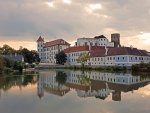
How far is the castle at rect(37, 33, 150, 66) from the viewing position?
256 ft

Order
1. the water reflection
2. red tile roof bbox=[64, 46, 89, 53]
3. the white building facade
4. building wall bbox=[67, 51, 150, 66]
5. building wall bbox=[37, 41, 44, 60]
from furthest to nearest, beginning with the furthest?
building wall bbox=[37, 41, 44, 60] < the white building facade < red tile roof bbox=[64, 46, 89, 53] < building wall bbox=[67, 51, 150, 66] < the water reflection

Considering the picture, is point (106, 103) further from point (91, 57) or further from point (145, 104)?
point (91, 57)

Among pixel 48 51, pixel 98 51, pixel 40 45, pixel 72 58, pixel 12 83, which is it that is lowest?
pixel 12 83

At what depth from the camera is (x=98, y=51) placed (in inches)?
3565

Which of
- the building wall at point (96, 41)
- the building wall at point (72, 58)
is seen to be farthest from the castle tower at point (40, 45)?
the building wall at point (72, 58)

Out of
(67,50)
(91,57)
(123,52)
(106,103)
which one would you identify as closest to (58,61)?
(67,50)

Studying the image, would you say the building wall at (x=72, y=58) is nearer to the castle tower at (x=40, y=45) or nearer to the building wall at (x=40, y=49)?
the building wall at (x=40, y=49)

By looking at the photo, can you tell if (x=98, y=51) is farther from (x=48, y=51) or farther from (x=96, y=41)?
(x=48, y=51)

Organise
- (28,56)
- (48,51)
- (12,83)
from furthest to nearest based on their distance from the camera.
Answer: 1. (48,51)
2. (28,56)
3. (12,83)

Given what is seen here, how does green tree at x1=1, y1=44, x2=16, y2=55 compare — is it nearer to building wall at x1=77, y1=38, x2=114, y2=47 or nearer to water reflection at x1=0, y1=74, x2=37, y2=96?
building wall at x1=77, y1=38, x2=114, y2=47

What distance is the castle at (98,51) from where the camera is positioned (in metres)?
78.0

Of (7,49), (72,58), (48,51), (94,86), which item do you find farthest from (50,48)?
(94,86)

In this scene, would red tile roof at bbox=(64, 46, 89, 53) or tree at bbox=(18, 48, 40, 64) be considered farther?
tree at bbox=(18, 48, 40, 64)

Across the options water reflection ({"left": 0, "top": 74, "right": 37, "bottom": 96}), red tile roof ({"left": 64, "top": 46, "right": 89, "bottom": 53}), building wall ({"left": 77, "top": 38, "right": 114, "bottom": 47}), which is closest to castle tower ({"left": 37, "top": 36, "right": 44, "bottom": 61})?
building wall ({"left": 77, "top": 38, "right": 114, "bottom": 47})
